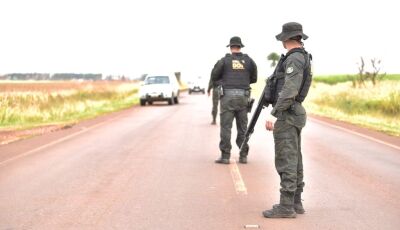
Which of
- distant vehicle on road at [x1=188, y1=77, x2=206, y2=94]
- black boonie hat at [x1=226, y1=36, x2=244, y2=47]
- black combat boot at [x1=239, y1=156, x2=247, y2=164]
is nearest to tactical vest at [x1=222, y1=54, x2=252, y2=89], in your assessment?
black boonie hat at [x1=226, y1=36, x2=244, y2=47]

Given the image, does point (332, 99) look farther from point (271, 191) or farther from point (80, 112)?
point (271, 191)

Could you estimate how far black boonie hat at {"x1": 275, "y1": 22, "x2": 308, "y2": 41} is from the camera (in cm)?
710

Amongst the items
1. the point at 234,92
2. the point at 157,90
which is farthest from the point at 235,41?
the point at 157,90

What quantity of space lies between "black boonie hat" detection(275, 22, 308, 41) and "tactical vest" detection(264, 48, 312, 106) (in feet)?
0.51

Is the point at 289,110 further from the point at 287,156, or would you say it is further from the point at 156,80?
the point at 156,80

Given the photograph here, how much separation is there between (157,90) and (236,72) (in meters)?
26.9

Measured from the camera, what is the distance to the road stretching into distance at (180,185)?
7.25 metres

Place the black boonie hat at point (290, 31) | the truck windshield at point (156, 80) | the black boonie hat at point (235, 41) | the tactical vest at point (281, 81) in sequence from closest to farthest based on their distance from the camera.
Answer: the black boonie hat at point (290, 31) < the tactical vest at point (281, 81) < the black boonie hat at point (235, 41) < the truck windshield at point (156, 80)

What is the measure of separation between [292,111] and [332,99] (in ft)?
110

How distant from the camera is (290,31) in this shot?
714cm

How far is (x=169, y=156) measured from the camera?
13047 mm

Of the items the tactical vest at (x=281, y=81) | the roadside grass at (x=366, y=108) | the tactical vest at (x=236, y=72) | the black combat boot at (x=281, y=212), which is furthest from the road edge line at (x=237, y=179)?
the roadside grass at (x=366, y=108)

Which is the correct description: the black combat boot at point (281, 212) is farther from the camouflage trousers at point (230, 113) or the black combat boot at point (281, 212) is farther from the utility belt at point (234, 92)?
the utility belt at point (234, 92)

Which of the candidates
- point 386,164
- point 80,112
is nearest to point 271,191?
point 386,164
